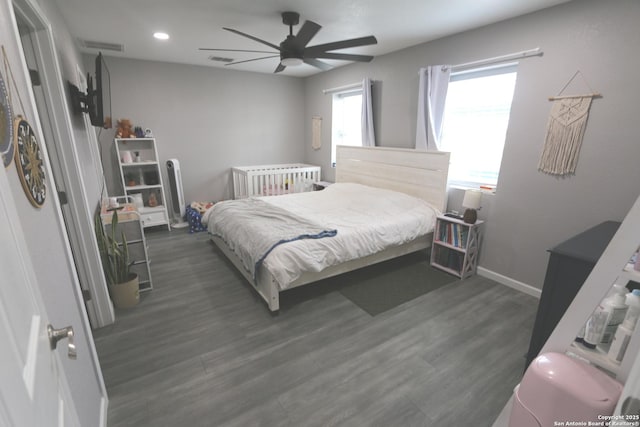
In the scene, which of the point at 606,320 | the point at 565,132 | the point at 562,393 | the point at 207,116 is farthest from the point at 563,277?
the point at 207,116

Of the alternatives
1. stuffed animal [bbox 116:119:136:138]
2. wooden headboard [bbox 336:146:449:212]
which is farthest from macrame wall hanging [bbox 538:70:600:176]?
stuffed animal [bbox 116:119:136:138]

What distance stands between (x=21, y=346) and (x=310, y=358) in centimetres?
168

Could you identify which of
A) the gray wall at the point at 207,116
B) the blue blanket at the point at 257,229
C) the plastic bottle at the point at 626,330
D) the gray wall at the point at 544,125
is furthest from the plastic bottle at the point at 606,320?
the gray wall at the point at 207,116

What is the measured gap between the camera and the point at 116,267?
245cm

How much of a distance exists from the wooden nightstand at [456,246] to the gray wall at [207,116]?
3.57m

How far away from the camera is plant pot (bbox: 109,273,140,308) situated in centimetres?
246

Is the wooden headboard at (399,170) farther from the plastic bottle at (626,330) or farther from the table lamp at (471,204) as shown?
the plastic bottle at (626,330)

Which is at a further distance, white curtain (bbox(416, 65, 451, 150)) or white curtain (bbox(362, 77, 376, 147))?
white curtain (bbox(362, 77, 376, 147))

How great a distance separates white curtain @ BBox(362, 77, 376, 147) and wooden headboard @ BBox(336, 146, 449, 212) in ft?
0.39

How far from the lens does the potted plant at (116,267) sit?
2375 mm

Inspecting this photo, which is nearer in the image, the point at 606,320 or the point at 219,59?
the point at 606,320

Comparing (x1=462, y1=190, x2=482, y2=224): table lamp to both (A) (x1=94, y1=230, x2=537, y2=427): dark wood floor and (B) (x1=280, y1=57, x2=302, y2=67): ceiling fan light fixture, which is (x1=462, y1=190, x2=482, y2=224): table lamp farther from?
(B) (x1=280, y1=57, x2=302, y2=67): ceiling fan light fixture

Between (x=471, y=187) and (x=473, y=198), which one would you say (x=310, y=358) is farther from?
(x=471, y=187)

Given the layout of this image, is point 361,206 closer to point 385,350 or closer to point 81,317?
point 385,350
